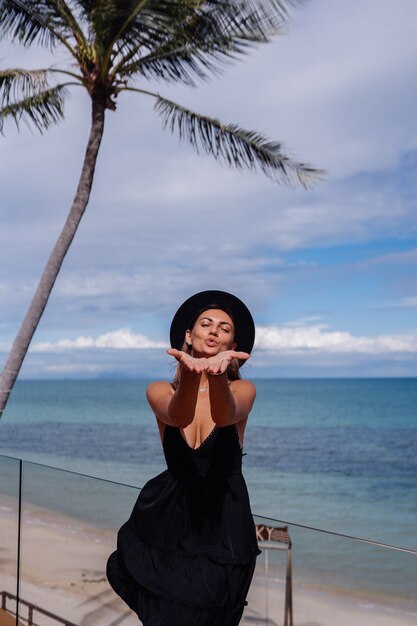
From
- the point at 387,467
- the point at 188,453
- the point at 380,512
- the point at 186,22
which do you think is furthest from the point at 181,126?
the point at 387,467

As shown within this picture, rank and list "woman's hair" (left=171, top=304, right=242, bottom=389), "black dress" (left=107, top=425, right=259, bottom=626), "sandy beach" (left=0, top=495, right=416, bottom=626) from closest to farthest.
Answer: "black dress" (left=107, top=425, right=259, bottom=626) → "woman's hair" (left=171, top=304, right=242, bottom=389) → "sandy beach" (left=0, top=495, right=416, bottom=626)

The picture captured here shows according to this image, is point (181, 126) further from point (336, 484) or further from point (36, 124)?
point (336, 484)

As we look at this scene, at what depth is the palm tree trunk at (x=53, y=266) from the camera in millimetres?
8461

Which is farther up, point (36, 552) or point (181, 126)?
point (181, 126)

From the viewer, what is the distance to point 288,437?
45688mm

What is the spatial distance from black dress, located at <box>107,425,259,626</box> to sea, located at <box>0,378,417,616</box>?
35.8 inches

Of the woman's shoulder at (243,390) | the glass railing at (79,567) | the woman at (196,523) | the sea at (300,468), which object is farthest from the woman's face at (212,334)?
the glass railing at (79,567)

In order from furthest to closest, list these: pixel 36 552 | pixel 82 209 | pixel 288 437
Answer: pixel 288 437 < pixel 82 209 < pixel 36 552

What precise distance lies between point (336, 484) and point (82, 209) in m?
24.3

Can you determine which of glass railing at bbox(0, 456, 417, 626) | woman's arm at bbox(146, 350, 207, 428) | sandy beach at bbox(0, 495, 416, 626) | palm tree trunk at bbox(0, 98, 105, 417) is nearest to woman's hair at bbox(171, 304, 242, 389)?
woman's arm at bbox(146, 350, 207, 428)

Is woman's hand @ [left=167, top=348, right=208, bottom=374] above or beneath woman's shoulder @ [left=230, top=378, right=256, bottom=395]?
above

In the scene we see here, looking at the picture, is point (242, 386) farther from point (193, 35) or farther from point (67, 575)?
point (193, 35)

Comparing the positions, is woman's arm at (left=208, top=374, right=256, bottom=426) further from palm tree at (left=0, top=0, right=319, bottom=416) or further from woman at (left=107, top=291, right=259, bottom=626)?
palm tree at (left=0, top=0, right=319, bottom=416)

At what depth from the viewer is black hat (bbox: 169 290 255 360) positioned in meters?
2.11
